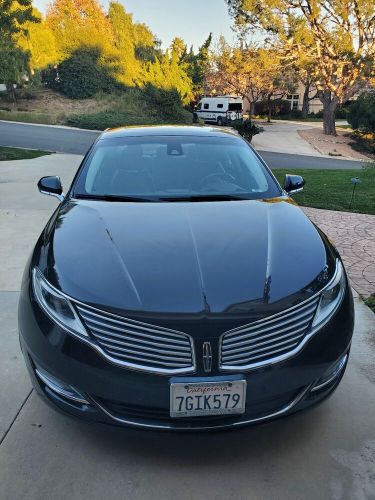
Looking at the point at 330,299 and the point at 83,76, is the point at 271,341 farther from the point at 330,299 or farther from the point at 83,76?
the point at 83,76

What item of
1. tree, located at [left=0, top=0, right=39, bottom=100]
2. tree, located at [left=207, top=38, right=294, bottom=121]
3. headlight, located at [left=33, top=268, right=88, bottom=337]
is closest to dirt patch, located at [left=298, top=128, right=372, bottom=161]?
tree, located at [left=207, top=38, right=294, bottom=121]

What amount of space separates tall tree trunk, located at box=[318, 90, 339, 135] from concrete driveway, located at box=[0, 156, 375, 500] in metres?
31.4

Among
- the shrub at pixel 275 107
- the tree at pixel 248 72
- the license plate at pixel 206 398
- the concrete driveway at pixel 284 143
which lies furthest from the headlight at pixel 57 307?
the shrub at pixel 275 107

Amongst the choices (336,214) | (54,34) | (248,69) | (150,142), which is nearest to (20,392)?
(150,142)

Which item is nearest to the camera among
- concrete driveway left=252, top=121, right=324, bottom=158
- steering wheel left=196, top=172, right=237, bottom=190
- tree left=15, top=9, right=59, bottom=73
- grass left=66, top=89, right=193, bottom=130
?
steering wheel left=196, top=172, right=237, bottom=190

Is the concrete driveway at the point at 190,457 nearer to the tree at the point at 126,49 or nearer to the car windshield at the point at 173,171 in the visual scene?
the car windshield at the point at 173,171

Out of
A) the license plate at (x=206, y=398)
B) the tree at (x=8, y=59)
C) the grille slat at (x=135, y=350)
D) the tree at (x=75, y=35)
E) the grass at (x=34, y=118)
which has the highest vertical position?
the tree at (x=75, y=35)

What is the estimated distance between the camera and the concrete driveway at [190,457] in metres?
2.09

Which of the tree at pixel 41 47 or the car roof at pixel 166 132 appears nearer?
the car roof at pixel 166 132

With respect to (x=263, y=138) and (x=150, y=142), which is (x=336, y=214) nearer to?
(x=150, y=142)

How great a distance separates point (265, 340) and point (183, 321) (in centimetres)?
37

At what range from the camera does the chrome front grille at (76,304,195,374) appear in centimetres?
196

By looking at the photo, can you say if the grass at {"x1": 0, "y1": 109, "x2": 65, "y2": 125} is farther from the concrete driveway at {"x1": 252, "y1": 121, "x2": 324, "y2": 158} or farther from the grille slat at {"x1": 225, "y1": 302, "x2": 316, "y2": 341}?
the grille slat at {"x1": 225, "y1": 302, "x2": 316, "y2": 341}

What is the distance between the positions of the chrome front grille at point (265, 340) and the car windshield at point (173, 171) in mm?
1347
